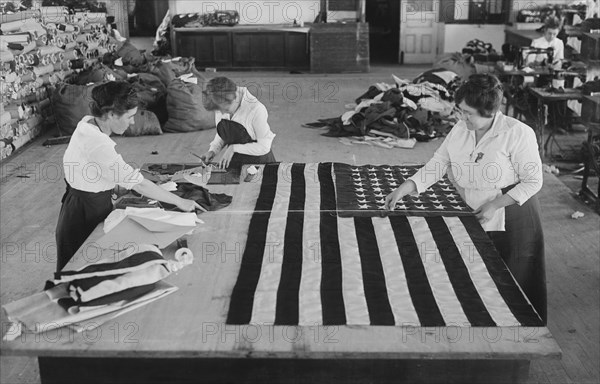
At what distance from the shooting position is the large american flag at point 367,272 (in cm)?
269

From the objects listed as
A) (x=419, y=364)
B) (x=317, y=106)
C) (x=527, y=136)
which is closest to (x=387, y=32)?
(x=317, y=106)

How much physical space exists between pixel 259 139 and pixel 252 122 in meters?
0.13

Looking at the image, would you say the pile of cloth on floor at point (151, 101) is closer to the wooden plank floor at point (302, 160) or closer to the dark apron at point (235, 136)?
the wooden plank floor at point (302, 160)

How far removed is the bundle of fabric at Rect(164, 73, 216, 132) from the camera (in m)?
8.69

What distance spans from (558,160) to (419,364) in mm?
5789

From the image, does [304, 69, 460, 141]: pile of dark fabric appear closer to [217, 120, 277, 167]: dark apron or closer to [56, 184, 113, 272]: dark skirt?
[217, 120, 277, 167]: dark apron

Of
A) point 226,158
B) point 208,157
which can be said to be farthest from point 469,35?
point 226,158

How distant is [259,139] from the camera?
4906mm

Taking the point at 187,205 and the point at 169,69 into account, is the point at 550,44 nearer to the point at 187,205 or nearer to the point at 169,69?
the point at 169,69

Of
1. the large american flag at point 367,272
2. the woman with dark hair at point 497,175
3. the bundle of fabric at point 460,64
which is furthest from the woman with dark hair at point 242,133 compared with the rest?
the bundle of fabric at point 460,64

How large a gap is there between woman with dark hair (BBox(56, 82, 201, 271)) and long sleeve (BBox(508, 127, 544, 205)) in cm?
166

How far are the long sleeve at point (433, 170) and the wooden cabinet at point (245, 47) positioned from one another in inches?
410

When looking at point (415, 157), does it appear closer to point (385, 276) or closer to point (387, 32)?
point (385, 276)

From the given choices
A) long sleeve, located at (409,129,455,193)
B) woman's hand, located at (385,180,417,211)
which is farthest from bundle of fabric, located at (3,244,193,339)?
long sleeve, located at (409,129,455,193)
